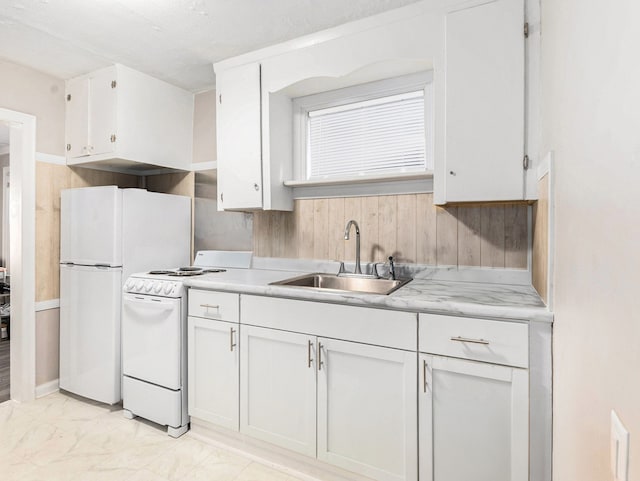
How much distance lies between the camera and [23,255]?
2658 mm

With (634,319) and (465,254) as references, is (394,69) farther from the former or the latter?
(634,319)

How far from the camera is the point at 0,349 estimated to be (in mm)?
3758

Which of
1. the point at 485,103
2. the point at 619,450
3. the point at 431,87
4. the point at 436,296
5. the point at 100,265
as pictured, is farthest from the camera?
the point at 100,265

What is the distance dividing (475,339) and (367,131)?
1495 mm

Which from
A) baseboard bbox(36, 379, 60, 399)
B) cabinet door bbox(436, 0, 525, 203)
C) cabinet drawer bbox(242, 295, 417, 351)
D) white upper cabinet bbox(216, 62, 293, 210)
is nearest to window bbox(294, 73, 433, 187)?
white upper cabinet bbox(216, 62, 293, 210)

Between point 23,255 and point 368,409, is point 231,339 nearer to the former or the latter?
point 368,409

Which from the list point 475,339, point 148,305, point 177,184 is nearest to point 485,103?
point 475,339

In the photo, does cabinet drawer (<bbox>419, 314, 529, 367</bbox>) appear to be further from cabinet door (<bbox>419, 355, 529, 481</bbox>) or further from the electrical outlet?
the electrical outlet

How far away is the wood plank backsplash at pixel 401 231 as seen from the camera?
6.64ft

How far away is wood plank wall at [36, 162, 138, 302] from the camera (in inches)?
109

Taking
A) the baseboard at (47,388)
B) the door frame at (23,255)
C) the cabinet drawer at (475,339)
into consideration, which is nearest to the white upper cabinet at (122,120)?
the door frame at (23,255)

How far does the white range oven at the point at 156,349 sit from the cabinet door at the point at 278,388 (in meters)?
0.46

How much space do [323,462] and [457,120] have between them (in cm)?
178

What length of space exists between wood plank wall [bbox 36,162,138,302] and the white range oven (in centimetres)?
81
